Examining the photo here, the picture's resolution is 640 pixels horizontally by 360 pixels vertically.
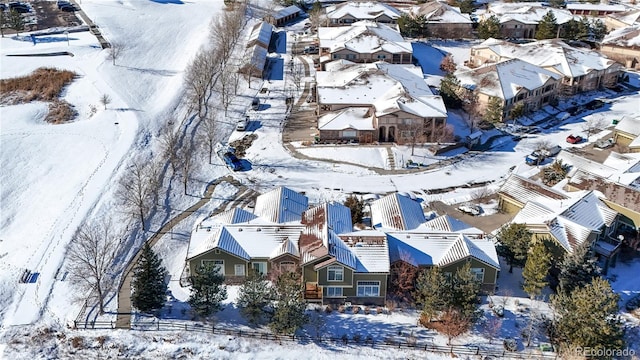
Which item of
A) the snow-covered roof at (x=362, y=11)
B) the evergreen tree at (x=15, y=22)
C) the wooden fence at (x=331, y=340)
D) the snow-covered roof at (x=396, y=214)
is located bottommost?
the wooden fence at (x=331, y=340)

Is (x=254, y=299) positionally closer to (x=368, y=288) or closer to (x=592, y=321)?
(x=368, y=288)

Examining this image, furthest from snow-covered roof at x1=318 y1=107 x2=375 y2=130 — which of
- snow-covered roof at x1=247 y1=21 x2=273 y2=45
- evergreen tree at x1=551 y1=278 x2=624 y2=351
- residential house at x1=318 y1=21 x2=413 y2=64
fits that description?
evergreen tree at x1=551 y1=278 x2=624 y2=351

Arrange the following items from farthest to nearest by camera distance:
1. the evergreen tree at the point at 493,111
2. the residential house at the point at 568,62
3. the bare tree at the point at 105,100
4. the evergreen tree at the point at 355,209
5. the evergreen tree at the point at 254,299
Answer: the residential house at the point at 568,62, the bare tree at the point at 105,100, the evergreen tree at the point at 493,111, the evergreen tree at the point at 355,209, the evergreen tree at the point at 254,299

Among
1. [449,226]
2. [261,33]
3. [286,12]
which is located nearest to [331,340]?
[449,226]

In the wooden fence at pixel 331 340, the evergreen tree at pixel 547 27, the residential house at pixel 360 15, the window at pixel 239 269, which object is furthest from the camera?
the residential house at pixel 360 15

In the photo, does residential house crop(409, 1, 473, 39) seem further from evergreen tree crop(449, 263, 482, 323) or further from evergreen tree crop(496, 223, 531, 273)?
evergreen tree crop(449, 263, 482, 323)

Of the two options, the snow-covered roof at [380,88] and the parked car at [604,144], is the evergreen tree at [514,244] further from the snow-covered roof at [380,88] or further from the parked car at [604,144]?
the parked car at [604,144]

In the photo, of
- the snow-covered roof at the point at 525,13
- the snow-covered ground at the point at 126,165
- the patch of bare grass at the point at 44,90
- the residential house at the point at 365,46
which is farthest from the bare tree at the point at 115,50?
the snow-covered roof at the point at 525,13
